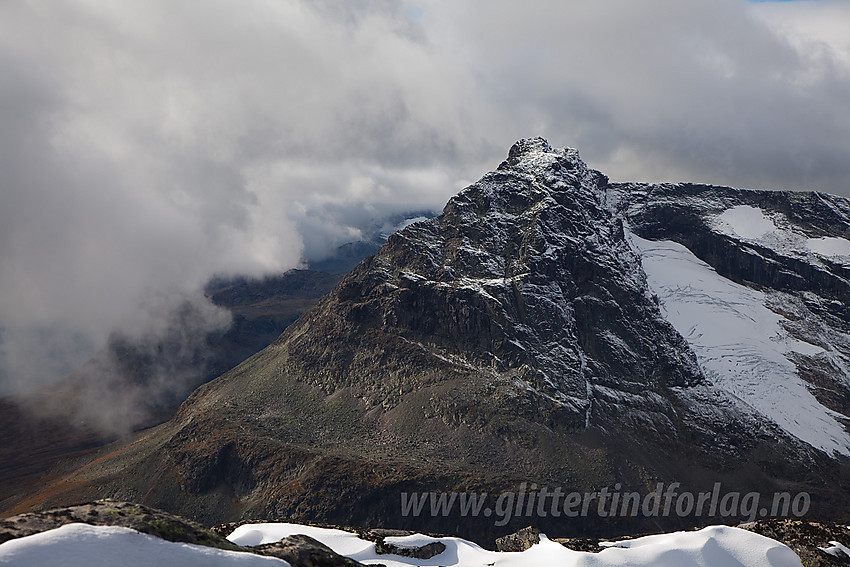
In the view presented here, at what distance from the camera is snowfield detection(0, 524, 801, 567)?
17.4 m

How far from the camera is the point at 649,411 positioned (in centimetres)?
A: 17450

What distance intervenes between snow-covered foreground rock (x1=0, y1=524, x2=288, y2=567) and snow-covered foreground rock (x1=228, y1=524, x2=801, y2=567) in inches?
805

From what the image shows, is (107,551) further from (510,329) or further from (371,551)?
(510,329)

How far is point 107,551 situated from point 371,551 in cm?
2724

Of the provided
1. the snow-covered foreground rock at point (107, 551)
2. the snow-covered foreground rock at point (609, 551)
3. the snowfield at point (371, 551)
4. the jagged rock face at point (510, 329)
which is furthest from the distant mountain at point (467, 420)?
the snow-covered foreground rock at point (107, 551)

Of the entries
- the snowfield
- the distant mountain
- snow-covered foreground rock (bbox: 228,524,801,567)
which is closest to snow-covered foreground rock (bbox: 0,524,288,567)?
the snowfield

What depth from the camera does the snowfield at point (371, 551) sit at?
57.2 feet

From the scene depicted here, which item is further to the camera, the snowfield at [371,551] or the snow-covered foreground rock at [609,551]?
the snow-covered foreground rock at [609,551]

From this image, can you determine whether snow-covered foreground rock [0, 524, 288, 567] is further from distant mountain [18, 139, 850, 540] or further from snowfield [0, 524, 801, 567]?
distant mountain [18, 139, 850, 540]

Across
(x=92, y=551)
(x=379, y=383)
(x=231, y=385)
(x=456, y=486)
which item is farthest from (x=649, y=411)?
(x=92, y=551)

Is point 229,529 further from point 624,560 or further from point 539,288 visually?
point 539,288

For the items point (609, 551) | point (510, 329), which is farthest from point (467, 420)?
point (609, 551)

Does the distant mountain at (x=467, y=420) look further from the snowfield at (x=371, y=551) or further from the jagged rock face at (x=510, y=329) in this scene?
the snowfield at (x=371, y=551)

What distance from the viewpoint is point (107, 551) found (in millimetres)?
18016
